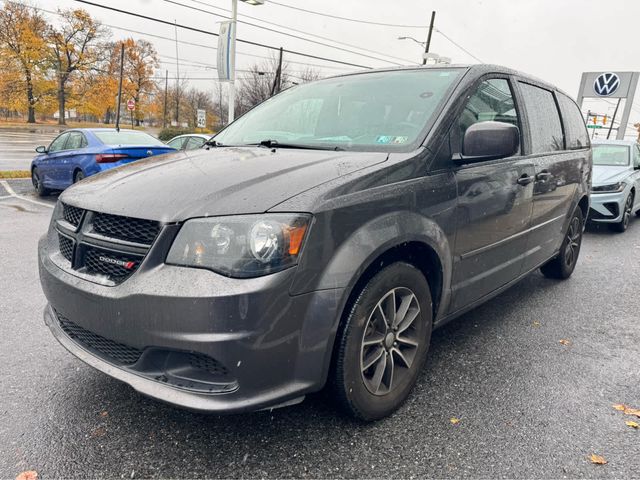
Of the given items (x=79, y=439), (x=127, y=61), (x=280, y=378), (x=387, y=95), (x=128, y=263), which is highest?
(x=127, y=61)

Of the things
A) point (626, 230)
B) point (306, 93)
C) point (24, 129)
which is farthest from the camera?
point (24, 129)

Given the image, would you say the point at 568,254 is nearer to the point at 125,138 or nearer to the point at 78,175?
the point at 125,138

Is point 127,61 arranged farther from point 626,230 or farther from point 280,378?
point 280,378

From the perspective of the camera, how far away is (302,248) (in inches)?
70.6

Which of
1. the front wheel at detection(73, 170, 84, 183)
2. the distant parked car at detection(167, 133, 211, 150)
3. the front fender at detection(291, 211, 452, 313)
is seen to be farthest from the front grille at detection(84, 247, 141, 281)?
the distant parked car at detection(167, 133, 211, 150)

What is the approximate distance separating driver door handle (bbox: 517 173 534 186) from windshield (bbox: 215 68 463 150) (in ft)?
2.83

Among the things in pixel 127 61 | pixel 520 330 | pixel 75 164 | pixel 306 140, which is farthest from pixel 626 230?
pixel 127 61

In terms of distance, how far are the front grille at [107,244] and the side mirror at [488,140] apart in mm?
1657

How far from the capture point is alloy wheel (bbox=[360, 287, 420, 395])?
2.19 m

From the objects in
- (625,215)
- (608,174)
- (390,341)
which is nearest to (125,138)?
(390,341)

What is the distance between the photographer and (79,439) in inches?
82.7

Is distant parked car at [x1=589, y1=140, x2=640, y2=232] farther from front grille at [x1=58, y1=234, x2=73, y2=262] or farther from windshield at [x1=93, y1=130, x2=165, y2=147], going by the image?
front grille at [x1=58, y1=234, x2=73, y2=262]

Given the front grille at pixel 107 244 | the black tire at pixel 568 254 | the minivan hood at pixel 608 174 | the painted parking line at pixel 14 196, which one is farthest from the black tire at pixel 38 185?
the minivan hood at pixel 608 174

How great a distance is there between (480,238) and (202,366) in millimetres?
1801
